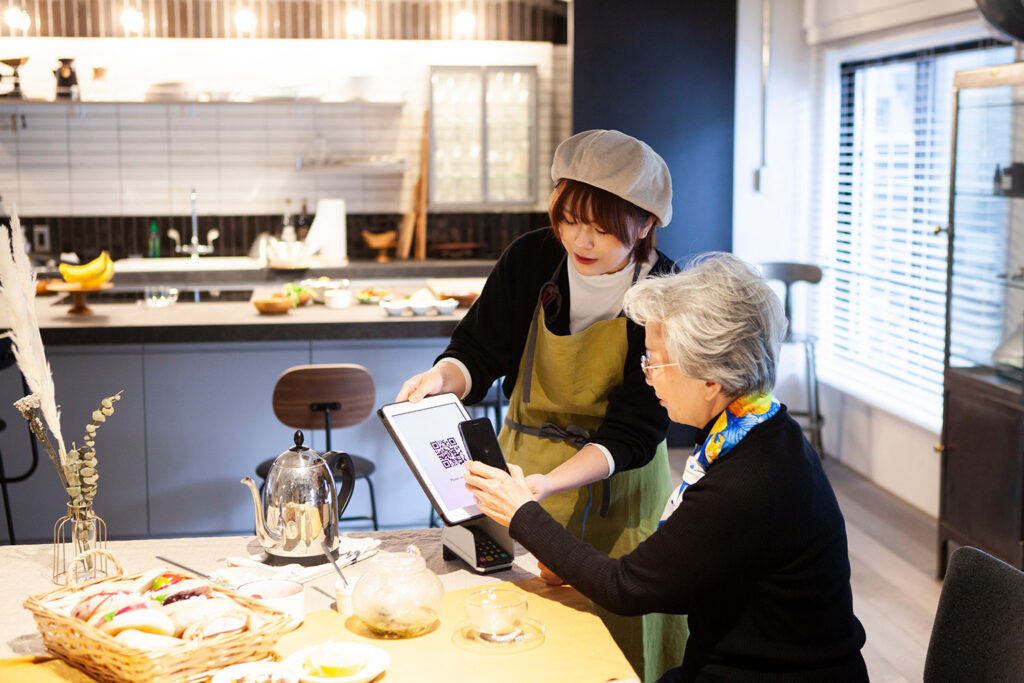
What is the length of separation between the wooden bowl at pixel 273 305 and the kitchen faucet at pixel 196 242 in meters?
2.76

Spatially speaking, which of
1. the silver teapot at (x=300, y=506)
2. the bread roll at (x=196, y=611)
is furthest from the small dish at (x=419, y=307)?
the bread roll at (x=196, y=611)

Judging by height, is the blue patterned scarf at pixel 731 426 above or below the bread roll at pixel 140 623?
above

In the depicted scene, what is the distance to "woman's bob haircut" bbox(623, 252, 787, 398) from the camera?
179cm

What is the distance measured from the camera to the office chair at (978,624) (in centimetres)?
164

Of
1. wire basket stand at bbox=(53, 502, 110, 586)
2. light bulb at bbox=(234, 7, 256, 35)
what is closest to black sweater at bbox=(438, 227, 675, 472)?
wire basket stand at bbox=(53, 502, 110, 586)

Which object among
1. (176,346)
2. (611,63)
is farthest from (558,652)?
(611,63)

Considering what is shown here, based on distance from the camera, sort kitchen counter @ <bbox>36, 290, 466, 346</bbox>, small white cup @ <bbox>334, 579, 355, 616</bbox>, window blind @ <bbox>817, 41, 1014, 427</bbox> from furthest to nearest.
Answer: window blind @ <bbox>817, 41, 1014, 427</bbox>, kitchen counter @ <bbox>36, 290, 466, 346</bbox>, small white cup @ <bbox>334, 579, 355, 616</bbox>

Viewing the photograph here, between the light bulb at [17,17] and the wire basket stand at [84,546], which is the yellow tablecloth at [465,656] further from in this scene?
the light bulb at [17,17]

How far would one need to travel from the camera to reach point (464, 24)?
711 cm

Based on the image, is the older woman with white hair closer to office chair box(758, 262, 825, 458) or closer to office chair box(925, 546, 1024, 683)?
office chair box(925, 546, 1024, 683)

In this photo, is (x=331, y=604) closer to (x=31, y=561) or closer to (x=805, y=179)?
(x=31, y=561)

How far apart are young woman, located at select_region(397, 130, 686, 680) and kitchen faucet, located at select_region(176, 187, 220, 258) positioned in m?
4.90

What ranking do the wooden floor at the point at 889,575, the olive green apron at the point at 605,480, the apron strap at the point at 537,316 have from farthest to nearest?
the wooden floor at the point at 889,575 < the apron strap at the point at 537,316 < the olive green apron at the point at 605,480

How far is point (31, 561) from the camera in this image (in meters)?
2.18
